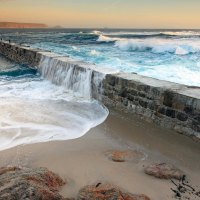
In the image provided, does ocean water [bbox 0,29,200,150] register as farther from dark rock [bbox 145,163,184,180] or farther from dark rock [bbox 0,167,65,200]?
dark rock [bbox 145,163,184,180]

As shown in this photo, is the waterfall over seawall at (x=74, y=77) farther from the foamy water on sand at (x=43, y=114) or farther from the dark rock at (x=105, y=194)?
the dark rock at (x=105, y=194)

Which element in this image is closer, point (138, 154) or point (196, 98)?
point (138, 154)

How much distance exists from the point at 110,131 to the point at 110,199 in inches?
113

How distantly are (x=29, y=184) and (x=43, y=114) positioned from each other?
149 inches

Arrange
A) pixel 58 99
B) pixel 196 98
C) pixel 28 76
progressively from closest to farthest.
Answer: pixel 196 98 < pixel 58 99 < pixel 28 76

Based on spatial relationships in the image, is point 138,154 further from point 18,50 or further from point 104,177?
point 18,50

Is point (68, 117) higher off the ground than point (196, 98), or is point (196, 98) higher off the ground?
point (196, 98)

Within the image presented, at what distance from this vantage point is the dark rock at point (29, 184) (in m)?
3.59

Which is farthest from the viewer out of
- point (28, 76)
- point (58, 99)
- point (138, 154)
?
point (28, 76)

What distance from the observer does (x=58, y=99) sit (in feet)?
29.4

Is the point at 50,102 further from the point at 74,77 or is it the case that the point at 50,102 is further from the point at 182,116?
the point at 182,116

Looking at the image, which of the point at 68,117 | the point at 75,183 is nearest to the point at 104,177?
the point at 75,183

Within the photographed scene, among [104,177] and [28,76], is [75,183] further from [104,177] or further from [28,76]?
[28,76]

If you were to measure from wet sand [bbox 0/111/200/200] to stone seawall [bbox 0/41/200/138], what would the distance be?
8.6 inches
